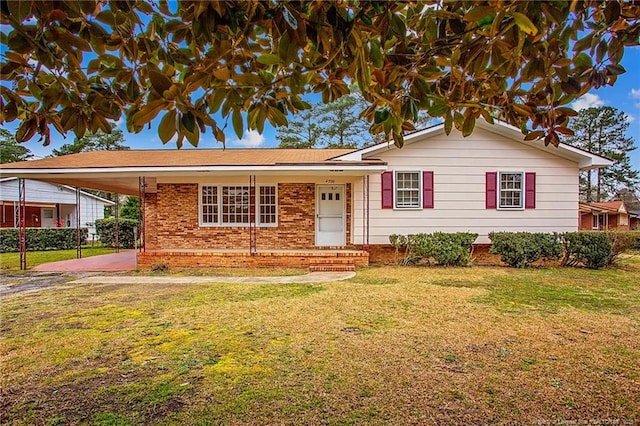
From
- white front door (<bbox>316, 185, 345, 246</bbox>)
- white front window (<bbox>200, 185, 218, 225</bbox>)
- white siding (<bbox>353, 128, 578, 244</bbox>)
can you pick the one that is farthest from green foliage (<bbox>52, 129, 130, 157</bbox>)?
white siding (<bbox>353, 128, 578, 244</bbox>)

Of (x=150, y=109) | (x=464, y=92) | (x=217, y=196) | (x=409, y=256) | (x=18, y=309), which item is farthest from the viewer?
(x=217, y=196)

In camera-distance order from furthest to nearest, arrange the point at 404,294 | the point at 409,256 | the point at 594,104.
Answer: the point at 594,104, the point at 409,256, the point at 404,294

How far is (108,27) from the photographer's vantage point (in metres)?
2.23

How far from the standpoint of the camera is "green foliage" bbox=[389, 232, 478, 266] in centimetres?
1100

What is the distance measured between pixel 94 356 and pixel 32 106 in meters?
2.89

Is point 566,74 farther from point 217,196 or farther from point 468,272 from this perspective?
point 217,196

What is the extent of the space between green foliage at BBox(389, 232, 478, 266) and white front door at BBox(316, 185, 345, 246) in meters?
1.95


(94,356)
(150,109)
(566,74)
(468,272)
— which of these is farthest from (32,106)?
(468,272)

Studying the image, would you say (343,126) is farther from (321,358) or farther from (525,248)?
(321,358)

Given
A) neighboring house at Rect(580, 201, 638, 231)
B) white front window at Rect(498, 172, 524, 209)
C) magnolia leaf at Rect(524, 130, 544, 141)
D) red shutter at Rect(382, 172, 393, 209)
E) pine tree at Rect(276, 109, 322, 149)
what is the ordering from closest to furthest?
magnolia leaf at Rect(524, 130, 544, 141) < red shutter at Rect(382, 172, 393, 209) < white front window at Rect(498, 172, 524, 209) < neighboring house at Rect(580, 201, 638, 231) < pine tree at Rect(276, 109, 322, 149)

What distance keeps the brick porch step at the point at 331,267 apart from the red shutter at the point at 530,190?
20.8ft

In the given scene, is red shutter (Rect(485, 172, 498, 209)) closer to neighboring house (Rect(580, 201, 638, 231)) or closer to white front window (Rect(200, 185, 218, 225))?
white front window (Rect(200, 185, 218, 225))

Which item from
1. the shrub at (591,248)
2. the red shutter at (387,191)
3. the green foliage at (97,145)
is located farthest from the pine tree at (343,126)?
the green foliage at (97,145)

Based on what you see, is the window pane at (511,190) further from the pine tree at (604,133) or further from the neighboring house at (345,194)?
the pine tree at (604,133)
